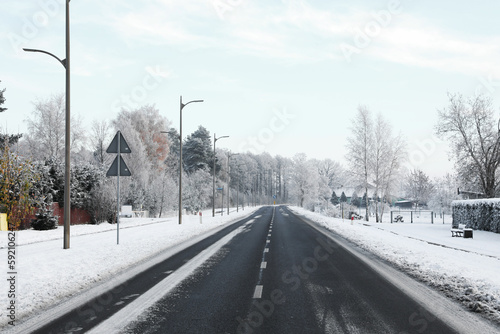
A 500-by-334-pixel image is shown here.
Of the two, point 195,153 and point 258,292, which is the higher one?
point 195,153

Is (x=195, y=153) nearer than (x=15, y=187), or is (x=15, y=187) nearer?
(x=15, y=187)

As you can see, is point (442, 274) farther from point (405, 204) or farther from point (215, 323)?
point (405, 204)

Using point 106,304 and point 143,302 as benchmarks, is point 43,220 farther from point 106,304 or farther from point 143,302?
point 143,302

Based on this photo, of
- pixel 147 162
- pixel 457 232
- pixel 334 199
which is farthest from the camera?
pixel 334 199

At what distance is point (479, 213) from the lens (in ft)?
87.1

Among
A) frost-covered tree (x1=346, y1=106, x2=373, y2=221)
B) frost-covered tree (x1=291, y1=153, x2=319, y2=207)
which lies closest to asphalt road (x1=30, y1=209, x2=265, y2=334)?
frost-covered tree (x1=346, y1=106, x2=373, y2=221)

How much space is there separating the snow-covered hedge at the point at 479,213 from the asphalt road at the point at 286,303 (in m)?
17.0

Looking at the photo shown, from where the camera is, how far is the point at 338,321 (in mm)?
5875

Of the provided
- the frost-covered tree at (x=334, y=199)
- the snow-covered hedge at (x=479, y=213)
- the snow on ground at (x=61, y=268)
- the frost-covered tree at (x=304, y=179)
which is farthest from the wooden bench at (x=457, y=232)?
the frost-covered tree at (x=334, y=199)

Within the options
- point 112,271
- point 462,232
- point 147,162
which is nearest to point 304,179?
point 147,162

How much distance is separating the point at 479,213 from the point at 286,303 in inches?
951

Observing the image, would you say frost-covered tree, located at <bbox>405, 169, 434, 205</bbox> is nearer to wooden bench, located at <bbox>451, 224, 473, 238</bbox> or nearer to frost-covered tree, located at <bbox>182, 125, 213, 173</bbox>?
frost-covered tree, located at <bbox>182, 125, 213, 173</bbox>

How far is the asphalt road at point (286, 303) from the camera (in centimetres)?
562

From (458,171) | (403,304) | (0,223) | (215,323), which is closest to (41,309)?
(215,323)
